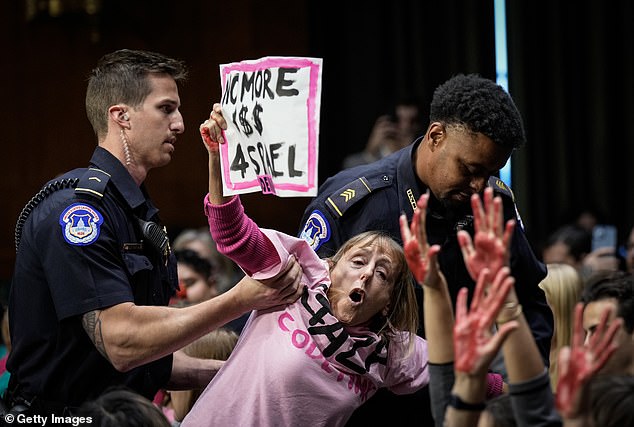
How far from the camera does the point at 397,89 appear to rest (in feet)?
25.2

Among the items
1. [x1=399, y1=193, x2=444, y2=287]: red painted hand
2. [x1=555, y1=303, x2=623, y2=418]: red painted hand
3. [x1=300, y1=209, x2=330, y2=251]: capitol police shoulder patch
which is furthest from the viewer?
[x1=300, y1=209, x2=330, y2=251]: capitol police shoulder patch

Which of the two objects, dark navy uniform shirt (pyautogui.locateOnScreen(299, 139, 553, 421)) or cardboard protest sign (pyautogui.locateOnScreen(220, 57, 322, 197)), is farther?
dark navy uniform shirt (pyautogui.locateOnScreen(299, 139, 553, 421))

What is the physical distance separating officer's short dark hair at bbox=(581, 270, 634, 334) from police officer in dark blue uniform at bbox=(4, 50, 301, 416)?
46.3 inches

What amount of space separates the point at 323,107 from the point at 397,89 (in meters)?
0.55

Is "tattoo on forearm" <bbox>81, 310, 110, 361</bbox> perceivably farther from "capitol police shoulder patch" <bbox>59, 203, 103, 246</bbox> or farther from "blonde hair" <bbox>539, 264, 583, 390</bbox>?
"blonde hair" <bbox>539, 264, 583, 390</bbox>

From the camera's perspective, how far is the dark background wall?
7.32m

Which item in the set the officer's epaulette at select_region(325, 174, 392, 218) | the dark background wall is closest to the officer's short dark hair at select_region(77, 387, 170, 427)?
the officer's epaulette at select_region(325, 174, 392, 218)

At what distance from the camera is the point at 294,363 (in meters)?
2.78

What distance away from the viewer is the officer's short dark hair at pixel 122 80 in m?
3.10

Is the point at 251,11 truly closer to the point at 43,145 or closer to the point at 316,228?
the point at 43,145

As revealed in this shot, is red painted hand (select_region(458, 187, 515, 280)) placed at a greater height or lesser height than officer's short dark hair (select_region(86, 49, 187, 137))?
lesser

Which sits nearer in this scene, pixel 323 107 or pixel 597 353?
pixel 597 353

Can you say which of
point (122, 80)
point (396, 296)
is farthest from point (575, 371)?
point (122, 80)

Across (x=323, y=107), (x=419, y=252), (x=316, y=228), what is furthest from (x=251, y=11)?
(x=419, y=252)
